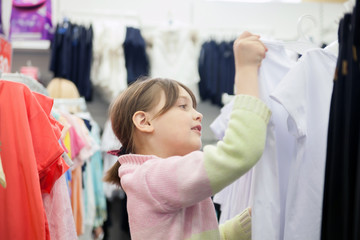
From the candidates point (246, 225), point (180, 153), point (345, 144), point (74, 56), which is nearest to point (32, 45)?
point (74, 56)

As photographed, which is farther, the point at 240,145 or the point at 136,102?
the point at 136,102

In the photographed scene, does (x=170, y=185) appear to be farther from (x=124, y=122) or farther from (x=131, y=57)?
→ (x=131, y=57)

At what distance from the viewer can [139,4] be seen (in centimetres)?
425

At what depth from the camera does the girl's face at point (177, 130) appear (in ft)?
3.65

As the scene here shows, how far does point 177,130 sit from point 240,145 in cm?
27

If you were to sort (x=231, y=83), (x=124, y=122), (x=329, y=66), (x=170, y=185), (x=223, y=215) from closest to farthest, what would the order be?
(x=170, y=185), (x=329, y=66), (x=124, y=122), (x=223, y=215), (x=231, y=83)

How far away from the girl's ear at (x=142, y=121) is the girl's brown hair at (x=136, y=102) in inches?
0.7

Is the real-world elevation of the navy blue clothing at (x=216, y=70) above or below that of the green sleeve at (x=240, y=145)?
below

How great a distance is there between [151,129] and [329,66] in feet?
1.72

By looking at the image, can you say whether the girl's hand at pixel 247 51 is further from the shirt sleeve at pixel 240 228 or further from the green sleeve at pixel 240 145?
the shirt sleeve at pixel 240 228


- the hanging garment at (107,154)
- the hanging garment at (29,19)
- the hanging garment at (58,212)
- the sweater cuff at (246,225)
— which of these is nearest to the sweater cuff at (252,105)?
the sweater cuff at (246,225)

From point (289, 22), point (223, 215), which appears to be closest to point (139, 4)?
point (289, 22)

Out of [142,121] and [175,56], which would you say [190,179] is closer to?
[142,121]

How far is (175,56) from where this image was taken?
3.71 meters
